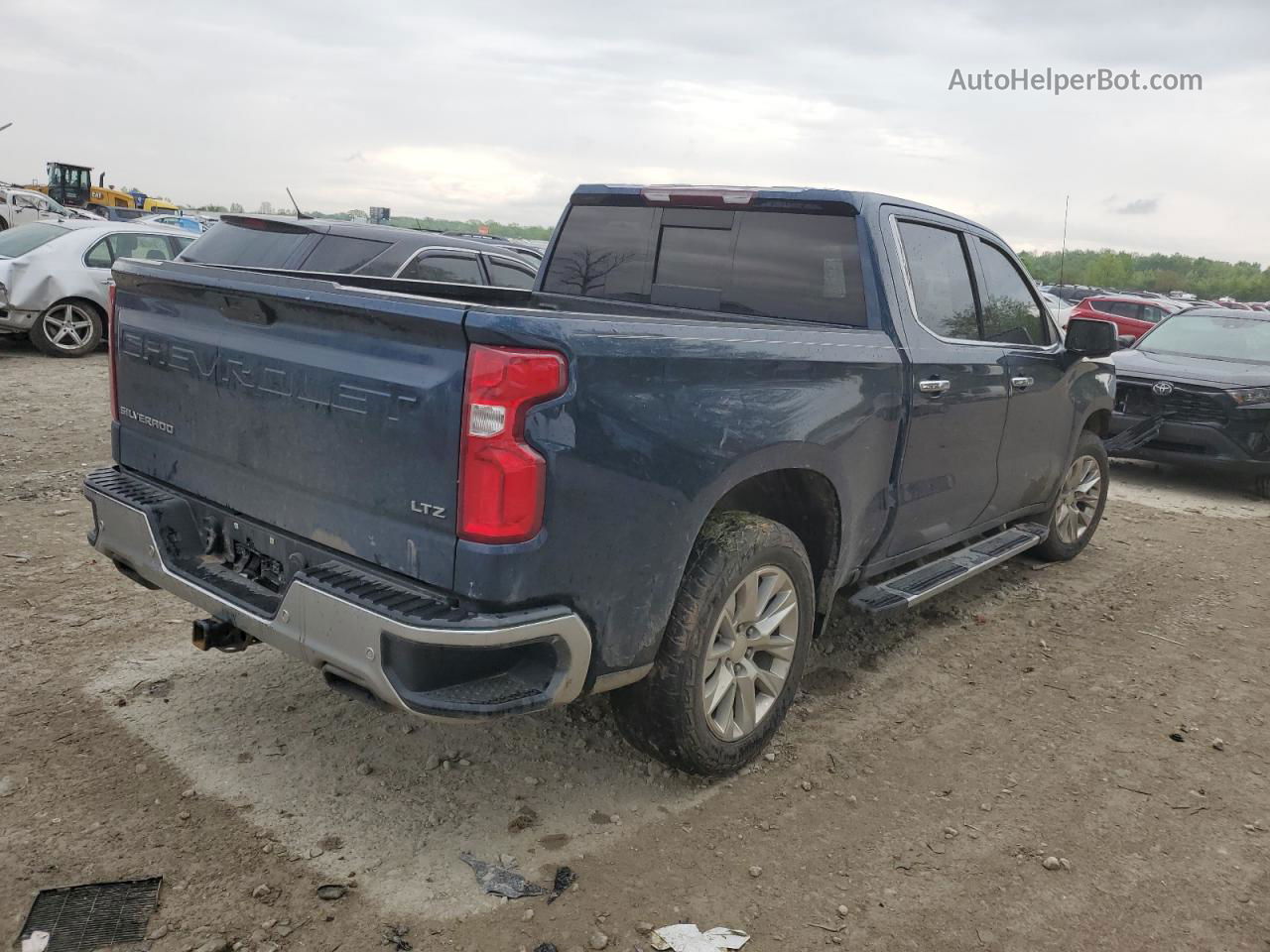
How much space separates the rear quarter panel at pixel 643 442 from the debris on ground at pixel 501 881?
0.64 metres

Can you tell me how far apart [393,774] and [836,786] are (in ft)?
4.83

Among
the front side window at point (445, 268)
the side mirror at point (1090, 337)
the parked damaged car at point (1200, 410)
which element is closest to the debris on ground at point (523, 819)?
the side mirror at point (1090, 337)

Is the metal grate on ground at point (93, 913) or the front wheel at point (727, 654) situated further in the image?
the front wheel at point (727, 654)

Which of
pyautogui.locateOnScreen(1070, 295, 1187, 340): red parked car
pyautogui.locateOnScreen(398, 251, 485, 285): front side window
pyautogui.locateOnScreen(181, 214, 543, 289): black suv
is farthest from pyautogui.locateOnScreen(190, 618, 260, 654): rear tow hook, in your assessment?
pyautogui.locateOnScreen(1070, 295, 1187, 340): red parked car

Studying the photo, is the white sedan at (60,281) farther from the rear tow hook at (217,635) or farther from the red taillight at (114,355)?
the rear tow hook at (217,635)

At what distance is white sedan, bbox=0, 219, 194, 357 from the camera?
10828 millimetres

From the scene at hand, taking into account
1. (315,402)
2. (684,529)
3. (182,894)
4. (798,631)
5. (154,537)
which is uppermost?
(315,402)

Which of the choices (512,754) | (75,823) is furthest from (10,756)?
(512,754)

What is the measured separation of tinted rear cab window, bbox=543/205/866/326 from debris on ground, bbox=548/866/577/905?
2200 mm

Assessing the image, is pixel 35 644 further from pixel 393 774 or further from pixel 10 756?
pixel 393 774

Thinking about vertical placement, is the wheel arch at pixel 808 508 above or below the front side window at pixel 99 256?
below

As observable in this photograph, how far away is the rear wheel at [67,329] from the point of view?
36.3 ft

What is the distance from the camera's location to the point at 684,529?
2912 millimetres

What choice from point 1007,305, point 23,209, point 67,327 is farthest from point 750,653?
point 23,209
